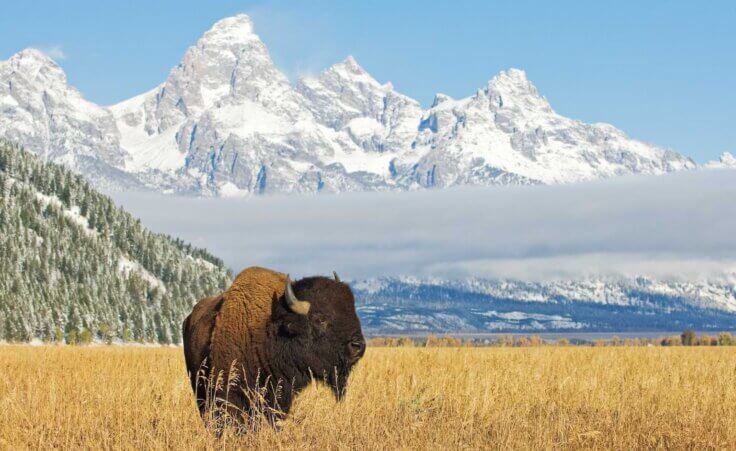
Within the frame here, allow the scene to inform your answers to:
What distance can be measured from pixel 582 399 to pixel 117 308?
154 m

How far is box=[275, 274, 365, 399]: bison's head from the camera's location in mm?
12547

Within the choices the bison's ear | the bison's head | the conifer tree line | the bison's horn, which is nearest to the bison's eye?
the bison's head

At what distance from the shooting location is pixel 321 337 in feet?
41.4

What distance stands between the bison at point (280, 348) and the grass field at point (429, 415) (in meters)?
0.40

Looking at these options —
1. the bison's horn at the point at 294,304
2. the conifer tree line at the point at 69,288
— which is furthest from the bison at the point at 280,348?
the conifer tree line at the point at 69,288

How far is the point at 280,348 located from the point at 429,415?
8.78 ft

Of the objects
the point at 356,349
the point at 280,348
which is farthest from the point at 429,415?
the point at 280,348

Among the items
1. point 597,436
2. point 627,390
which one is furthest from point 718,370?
point 597,436

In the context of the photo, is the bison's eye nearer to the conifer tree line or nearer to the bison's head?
the bison's head

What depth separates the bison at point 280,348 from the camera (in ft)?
41.1

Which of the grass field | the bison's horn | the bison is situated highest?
the bison's horn

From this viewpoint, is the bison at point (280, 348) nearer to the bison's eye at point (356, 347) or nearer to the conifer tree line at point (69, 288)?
the bison's eye at point (356, 347)

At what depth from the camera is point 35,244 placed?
Answer: 183m

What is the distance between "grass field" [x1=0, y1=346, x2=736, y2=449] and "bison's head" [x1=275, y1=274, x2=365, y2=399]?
1.37ft
